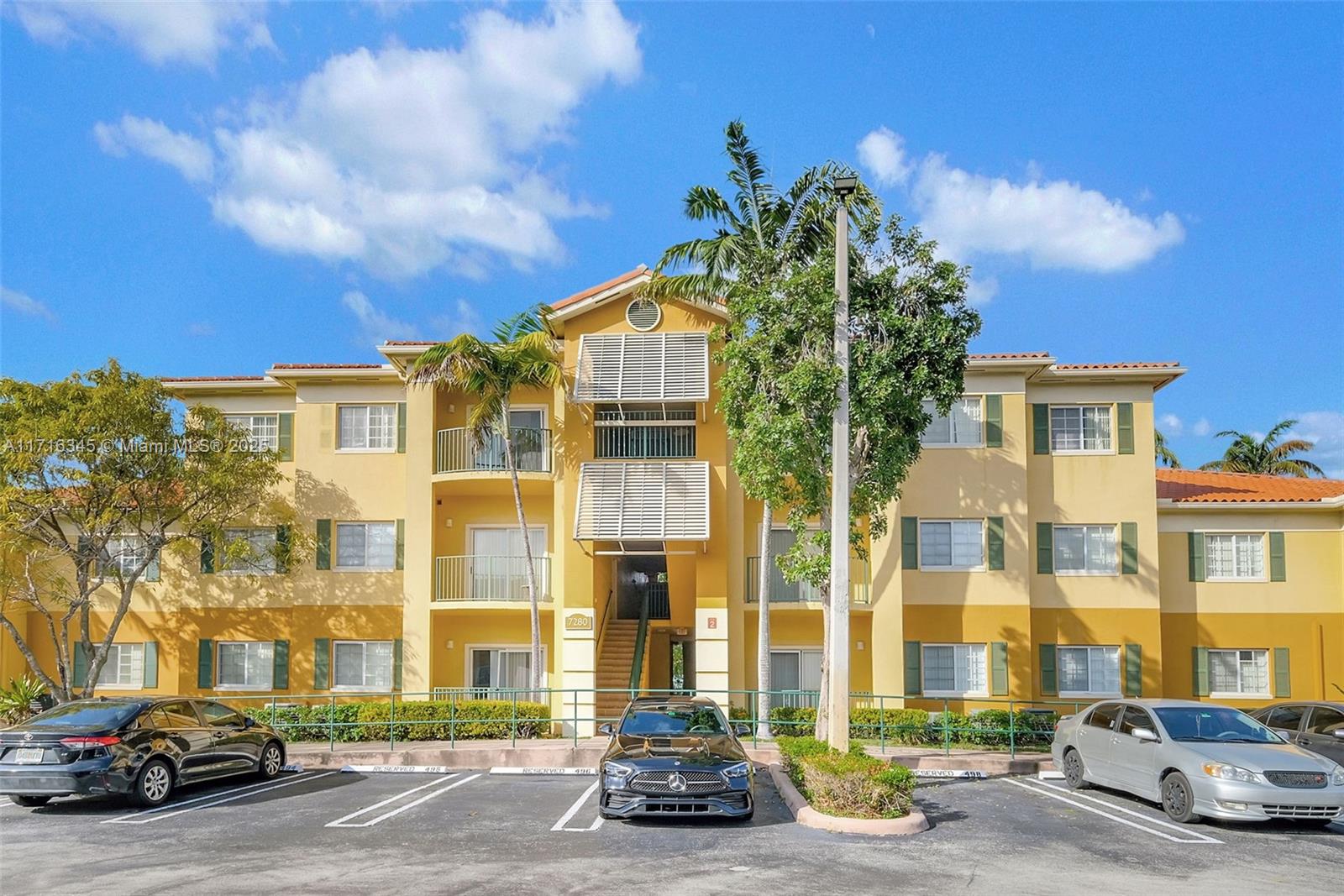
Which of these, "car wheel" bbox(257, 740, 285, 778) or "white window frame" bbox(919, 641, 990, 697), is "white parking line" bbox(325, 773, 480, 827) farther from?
"white window frame" bbox(919, 641, 990, 697)

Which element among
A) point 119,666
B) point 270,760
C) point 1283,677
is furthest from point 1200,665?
point 119,666

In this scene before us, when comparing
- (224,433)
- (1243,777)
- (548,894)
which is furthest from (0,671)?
(1243,777)

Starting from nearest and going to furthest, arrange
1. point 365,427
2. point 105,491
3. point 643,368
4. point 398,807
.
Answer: point 398,807 < point 105,491 < point 643,368 < point 365,427

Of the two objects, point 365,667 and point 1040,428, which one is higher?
point 1040,428

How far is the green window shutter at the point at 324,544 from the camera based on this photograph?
2584 centimetres

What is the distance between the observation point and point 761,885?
33.0 feet

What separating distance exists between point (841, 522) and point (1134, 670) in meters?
13.6

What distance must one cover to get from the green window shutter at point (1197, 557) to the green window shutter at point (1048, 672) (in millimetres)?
4095

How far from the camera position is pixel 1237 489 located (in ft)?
90.9

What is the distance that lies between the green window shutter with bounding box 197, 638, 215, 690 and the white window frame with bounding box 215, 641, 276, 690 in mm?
102

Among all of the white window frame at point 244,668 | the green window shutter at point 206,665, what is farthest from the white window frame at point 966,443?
the green window shutter at point 206,665

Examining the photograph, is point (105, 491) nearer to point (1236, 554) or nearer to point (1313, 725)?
point (1313, 725)

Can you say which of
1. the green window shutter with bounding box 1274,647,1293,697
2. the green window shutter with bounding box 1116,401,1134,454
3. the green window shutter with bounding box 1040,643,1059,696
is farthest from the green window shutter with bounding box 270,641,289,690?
the green window shutter with bounding box 1274,647,1293,697

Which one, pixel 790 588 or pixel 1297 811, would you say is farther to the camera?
pixel 790 588
